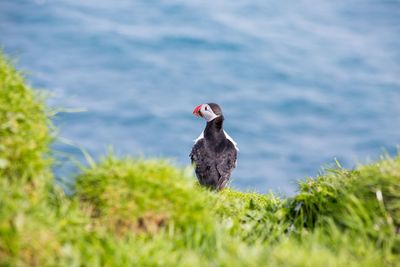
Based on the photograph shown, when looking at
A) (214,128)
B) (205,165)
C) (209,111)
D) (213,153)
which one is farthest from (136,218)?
(209,111)

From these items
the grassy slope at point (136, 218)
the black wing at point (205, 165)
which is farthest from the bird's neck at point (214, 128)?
the grassy slope at point (136, 218)

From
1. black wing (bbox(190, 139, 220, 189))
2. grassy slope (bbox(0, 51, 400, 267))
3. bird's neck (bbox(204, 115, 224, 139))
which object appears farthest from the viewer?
bird's neck (bbox(204, 115, 224, 139))

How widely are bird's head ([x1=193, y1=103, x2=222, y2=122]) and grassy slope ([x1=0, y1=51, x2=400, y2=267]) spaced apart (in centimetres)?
393

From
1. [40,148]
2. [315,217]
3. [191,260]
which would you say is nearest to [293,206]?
[315,217]

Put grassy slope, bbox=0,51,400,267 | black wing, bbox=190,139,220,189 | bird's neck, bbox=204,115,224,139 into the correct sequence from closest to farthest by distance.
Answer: grassy slope, bbox=0,51,400,267 → black wing, bbox=190,139,220,189 → bird's neck, bbox=204,115,224,139

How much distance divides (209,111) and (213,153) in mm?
716

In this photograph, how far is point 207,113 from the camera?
10.1 m

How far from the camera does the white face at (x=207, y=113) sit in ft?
33.0

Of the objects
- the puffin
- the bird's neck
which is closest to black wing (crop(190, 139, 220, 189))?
the puffin

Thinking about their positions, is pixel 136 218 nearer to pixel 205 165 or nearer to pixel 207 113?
pixel 205 165

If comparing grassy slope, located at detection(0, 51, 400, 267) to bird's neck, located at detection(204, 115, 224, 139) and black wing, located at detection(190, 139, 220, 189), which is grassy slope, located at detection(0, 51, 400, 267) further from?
bird's neck, located at detection(204, 115, 224, 139)

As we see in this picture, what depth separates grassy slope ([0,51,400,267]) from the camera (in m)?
4.88

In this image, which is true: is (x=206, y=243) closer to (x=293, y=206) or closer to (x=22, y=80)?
(x=293, y=206)

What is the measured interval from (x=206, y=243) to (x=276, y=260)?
0.75 m
